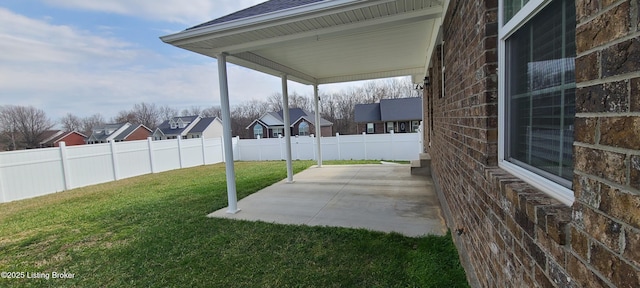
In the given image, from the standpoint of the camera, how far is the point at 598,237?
77 cm

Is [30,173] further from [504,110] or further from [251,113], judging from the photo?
[251,113]

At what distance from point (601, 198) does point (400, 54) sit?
6232 mm

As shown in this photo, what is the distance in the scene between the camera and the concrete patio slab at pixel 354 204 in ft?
14.4

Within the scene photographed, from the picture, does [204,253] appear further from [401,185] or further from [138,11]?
[138,11]

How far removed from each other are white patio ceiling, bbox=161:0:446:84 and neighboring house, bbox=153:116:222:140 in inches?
1166

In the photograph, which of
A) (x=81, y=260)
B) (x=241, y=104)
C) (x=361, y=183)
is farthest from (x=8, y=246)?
(x=241, y=104)

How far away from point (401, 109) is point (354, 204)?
22.6 meters

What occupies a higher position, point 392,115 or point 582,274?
point 392,115

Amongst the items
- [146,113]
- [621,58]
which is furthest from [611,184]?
[146,113]

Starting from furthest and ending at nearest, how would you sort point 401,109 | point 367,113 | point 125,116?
point 125,116
point 367,113
point 401,109

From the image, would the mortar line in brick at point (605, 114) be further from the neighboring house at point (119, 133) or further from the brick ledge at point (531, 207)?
the neighboring house at point (119, 133)

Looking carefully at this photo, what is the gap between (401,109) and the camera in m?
26.6

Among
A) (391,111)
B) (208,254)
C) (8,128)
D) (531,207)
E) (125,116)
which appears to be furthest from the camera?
(125,116)

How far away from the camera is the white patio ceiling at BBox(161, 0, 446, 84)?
3.64 m
